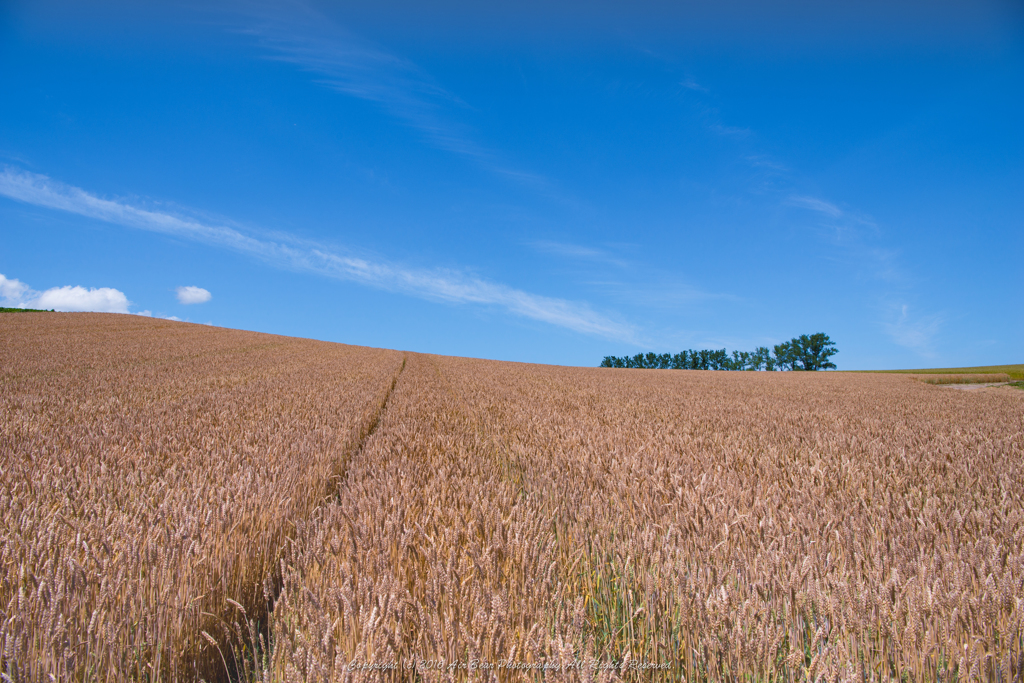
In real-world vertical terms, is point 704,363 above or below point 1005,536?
above

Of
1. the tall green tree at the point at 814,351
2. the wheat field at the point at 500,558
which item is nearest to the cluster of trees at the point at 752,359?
the tall green tree at the point at 814,351

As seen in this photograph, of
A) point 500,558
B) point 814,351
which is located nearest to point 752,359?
point 814,351

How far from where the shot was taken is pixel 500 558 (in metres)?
2.04

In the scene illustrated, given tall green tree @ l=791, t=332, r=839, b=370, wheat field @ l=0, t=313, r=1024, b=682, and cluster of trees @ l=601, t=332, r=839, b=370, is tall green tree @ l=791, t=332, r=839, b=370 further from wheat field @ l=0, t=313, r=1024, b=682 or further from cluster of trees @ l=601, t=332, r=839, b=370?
wheat field @ l=0, t=313, r=1024, b=682

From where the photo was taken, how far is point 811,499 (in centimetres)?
286

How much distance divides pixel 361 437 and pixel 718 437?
409cm

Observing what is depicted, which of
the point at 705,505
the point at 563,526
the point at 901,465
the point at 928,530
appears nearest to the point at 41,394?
the point at 563,526

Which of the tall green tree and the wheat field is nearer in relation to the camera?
the wheat field

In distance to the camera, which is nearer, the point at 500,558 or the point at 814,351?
the point at 500,558

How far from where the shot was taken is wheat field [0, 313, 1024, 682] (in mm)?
1398

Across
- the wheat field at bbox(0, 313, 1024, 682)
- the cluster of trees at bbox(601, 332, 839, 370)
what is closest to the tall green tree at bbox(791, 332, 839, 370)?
the cluster of trees at bbox(601, 332, 839, 370)

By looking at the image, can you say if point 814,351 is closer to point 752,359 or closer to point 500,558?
point 752,359

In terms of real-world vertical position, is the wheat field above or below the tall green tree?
below

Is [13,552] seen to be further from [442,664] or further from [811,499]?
[811,499]
